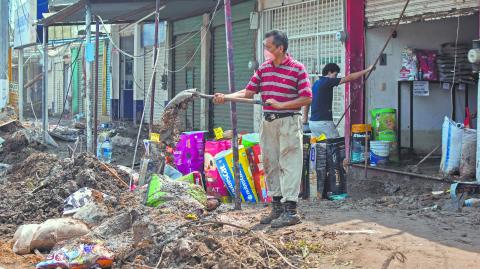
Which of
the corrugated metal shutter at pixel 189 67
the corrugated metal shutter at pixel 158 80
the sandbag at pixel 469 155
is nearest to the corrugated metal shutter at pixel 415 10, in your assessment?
the sandbag at pixel 469 155

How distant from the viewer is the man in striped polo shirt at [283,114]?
6160 mm

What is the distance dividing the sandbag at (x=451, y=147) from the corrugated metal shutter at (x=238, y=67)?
6479 mm

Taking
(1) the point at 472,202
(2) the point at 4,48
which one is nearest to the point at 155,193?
(1) the point at 472,202

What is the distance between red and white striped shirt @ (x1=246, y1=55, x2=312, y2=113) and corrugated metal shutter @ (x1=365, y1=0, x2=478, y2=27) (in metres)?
3.60

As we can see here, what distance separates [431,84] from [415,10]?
7.08 feet

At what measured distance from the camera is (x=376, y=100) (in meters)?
11.0

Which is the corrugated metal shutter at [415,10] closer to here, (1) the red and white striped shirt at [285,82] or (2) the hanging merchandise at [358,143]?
(2) the hanging merchandise at [358,143]

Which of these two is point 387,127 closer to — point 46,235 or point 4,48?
point 46,235

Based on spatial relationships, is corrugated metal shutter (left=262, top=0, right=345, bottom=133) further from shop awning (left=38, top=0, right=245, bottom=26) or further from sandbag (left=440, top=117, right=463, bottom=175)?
sandbag (left=440, top=117, right=463, bottom=175)

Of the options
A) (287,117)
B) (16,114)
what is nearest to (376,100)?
(287,117)

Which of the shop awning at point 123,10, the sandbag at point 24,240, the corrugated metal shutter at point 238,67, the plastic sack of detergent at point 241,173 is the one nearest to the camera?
the sandbag at point 24,240

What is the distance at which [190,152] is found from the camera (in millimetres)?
9312

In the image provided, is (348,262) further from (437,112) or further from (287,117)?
(437,112)

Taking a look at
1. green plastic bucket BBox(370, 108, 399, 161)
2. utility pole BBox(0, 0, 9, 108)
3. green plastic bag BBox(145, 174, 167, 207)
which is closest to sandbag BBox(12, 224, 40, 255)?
green plastic bag BBox(145, 174, 167, 207)
